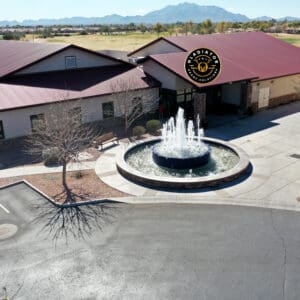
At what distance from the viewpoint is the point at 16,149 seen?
2608cm

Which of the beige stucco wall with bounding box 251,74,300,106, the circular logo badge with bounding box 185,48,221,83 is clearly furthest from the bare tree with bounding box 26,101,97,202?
the beige stucco wall with bounding box 251,74,300,106

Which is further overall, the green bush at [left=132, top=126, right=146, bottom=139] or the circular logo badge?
the circular logo badge

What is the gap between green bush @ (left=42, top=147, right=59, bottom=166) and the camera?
23562mm

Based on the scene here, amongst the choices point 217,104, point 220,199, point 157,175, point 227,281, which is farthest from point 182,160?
point 217,104

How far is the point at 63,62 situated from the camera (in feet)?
107

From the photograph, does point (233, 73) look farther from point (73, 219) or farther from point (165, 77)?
point (73, 219)

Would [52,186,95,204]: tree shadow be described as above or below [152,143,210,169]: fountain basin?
below

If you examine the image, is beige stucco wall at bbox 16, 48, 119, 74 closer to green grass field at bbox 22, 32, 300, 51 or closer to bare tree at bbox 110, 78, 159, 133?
bare tree at bbox 110, 78, 159, 133

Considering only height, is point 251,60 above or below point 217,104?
above

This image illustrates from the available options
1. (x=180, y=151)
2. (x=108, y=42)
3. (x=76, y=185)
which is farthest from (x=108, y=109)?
(x=108, y=42)

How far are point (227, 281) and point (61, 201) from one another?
30.7 ft

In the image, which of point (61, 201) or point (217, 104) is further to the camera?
point (217, 104)

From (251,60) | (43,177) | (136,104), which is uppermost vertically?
(251,60)

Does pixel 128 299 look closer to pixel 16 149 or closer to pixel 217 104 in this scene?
pixel 16 149
